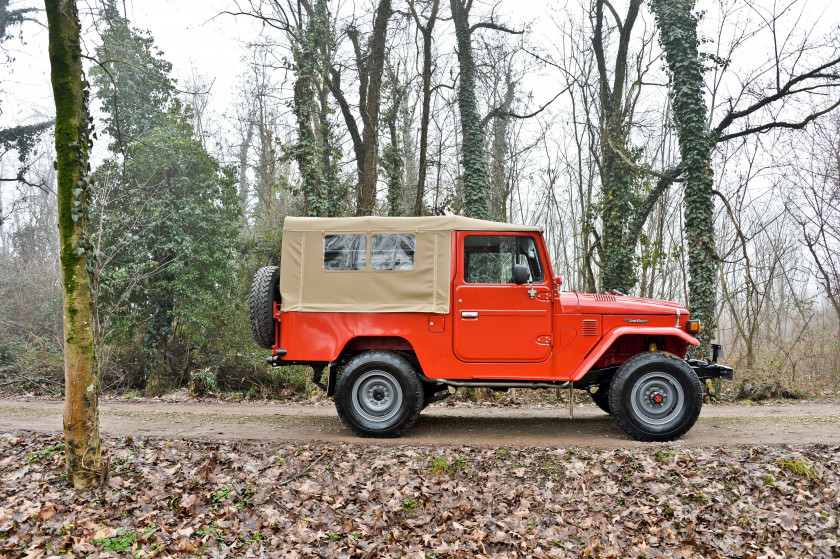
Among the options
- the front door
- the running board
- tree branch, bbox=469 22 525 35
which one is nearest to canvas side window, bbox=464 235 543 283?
the front door

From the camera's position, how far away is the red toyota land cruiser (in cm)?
680

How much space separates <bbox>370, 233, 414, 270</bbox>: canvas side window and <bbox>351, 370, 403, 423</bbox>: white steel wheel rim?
52.6 inches

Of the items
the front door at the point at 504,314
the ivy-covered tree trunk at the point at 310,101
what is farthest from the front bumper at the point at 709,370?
the ivy-covered tree trunk at the point at 310,101

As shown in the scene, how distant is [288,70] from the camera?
13.8 m

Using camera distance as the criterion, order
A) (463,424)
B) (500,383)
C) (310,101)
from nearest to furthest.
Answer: (500,383) → (463,424) → (310,101)

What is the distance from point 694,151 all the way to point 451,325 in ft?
26.1

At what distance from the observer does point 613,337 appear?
6758 mm

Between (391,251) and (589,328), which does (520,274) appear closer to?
(589,328)

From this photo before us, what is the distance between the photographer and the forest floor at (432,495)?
4.87 m

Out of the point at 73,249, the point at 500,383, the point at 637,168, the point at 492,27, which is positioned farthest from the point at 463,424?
the point at 492,27

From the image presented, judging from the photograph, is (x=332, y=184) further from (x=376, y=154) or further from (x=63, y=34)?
(x=63, y=34)

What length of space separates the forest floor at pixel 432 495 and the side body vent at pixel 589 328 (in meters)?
1.30

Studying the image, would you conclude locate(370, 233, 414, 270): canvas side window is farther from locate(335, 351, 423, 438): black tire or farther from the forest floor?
the forest floor

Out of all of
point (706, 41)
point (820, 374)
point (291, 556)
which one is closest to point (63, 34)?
point (291, 556)
